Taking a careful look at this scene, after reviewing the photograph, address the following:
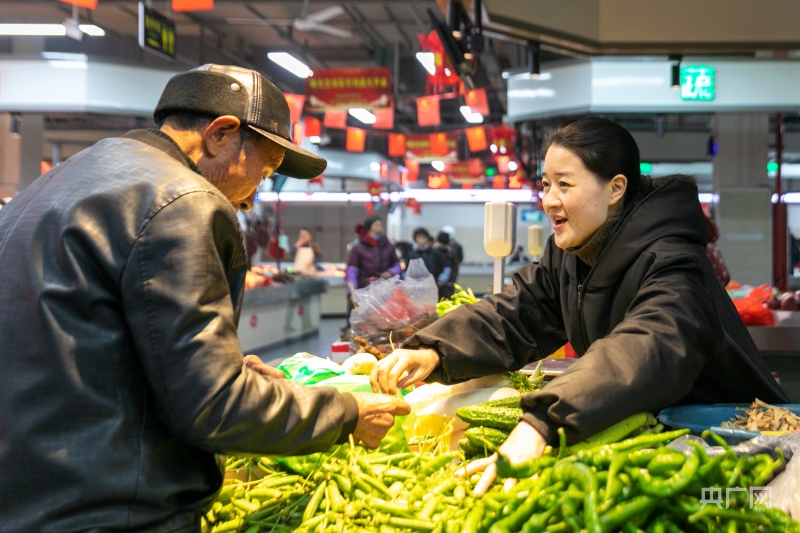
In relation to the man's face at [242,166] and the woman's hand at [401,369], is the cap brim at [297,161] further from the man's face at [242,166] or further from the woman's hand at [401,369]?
the woman's hand at [401,369]

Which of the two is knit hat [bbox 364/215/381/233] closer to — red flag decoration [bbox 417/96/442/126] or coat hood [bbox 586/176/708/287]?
red flag decoration [bbox 417/96/442/126]

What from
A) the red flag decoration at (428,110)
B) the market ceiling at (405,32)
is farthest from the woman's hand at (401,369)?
the red flag decoration at (428,110)

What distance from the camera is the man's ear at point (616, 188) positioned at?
2.54 m

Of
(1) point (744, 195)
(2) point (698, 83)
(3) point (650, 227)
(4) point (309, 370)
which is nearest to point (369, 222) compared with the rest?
(2) point (698, 83)

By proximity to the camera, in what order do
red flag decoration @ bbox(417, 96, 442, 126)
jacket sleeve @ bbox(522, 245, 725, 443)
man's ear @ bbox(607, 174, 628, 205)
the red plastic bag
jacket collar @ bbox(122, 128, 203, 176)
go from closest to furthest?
jacket collar @ bbox(122, 128, 203, 176), jacket sleeve @ bbox(522, 245, 725, 443), man's ear @ bbox(607, 174, 628, 205), the red plastic bag, red flag decoration @ bbox(417, 96, 442, 126)

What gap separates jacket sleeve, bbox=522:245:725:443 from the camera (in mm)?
1920

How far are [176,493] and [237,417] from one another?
0.24 m

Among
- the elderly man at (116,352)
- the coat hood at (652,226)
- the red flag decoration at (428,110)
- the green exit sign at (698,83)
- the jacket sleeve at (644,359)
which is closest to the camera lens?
the elderly man at (116,352)

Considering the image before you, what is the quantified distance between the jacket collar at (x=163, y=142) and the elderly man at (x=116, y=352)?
11cm

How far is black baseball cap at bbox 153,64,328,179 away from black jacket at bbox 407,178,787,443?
3.11 feet

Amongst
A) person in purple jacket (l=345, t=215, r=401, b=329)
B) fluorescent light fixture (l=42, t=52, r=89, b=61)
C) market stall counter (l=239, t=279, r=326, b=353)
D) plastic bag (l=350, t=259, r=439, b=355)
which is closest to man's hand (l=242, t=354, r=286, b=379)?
plastic bag (l=350, t=259, r=439, b=355)

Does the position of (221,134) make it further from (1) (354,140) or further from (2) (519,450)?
(1) (354,140)

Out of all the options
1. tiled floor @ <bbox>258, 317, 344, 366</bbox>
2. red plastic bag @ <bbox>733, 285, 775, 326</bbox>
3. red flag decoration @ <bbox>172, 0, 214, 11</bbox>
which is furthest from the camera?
tiled floor @ <bbox>258, 317, 344, 366</bbox>

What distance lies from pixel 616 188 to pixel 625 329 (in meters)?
0.61
